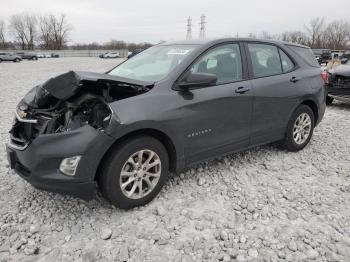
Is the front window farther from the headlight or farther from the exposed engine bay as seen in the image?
the headlight

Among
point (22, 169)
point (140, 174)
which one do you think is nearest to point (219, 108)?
point (140, 174)

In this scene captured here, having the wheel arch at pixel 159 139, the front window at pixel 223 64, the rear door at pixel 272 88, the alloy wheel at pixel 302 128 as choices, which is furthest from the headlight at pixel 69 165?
the alloy wheel at pixel 302 128

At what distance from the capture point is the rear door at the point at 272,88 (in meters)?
4.24

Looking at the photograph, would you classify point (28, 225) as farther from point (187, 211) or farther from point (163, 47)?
point (163, 47)

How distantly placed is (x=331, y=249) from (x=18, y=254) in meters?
2.55

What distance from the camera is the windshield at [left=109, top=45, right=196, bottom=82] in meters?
3.70

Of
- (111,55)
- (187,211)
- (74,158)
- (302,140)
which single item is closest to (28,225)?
(74,158)

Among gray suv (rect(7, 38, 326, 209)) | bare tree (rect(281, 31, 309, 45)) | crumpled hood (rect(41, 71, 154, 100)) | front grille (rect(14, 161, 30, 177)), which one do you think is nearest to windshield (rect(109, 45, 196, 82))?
gray suv (rect(7, 38, 326, 209))

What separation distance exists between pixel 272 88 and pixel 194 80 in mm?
1455

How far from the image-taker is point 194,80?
3385 mm

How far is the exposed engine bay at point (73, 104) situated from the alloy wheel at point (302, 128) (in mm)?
2567

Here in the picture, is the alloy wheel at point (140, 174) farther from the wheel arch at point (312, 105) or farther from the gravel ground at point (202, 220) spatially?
the wheel arch at point (312, 105)

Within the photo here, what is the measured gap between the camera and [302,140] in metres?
5.06

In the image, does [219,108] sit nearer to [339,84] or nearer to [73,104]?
[73,104]
